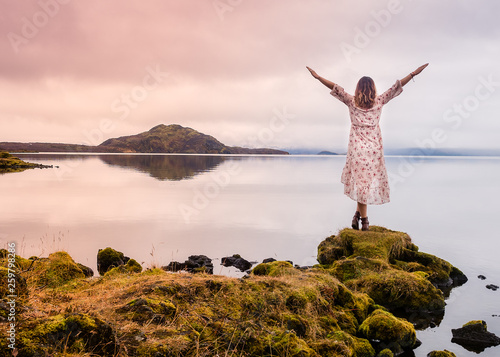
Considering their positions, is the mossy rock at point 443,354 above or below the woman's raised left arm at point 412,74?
below

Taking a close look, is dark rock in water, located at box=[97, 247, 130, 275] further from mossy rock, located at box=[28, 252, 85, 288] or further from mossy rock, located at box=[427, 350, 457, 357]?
mossy rock, located at box=[427, 350, 457, 357]

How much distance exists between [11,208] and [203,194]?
16.0m

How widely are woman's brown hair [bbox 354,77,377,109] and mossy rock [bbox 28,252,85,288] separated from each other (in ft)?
31.6

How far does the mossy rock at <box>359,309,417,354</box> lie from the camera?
6.98m

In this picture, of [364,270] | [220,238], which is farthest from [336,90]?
[220,238]

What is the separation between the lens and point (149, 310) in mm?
5645

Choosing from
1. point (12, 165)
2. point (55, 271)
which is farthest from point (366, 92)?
point (12, 165)

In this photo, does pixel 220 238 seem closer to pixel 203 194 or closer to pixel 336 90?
pixel 336 90

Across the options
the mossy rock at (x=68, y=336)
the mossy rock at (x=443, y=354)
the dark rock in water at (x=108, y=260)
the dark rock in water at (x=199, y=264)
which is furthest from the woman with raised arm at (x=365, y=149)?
Result: the mossy rock at (x=68, y=336)

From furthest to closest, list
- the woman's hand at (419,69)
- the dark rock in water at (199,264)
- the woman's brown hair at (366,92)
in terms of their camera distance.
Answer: the dark rock in water at (199,264) → the woman's brown hair at (366,92) → the woman's hand at (419,69)

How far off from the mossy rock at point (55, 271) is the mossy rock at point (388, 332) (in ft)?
22.3

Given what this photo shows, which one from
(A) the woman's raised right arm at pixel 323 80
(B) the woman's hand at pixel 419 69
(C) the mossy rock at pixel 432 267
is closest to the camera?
(B) the woman's hand at pixel 419 69

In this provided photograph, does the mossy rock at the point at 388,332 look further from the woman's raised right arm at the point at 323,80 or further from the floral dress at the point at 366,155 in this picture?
the woman's raised right arm at the point at 323,80

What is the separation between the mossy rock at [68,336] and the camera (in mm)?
4121
